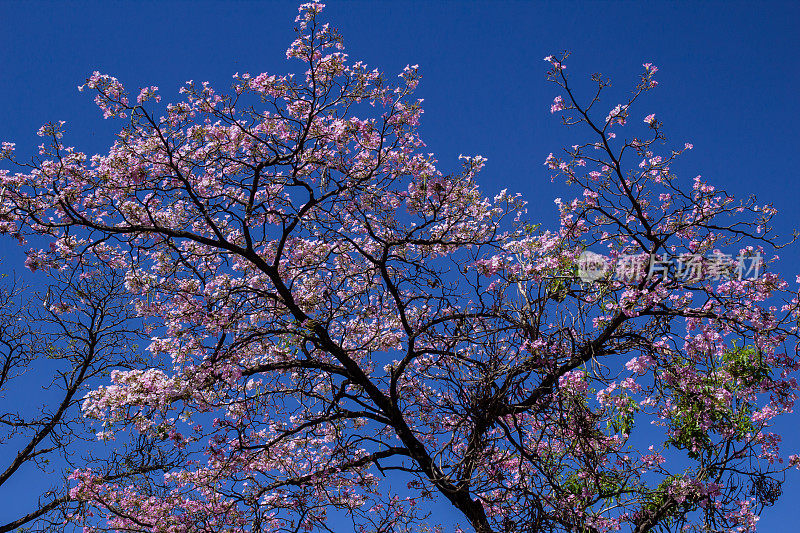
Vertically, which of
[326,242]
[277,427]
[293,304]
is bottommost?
[277,427]

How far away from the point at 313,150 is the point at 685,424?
22.1ft

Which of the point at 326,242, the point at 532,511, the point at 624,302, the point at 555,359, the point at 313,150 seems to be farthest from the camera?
the point at 326,242

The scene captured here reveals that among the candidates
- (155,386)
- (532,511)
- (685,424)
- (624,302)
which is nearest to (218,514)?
(155,386)

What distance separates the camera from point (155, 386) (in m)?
8.22

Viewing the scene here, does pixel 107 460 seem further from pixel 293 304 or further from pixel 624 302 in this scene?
pixel 624 302

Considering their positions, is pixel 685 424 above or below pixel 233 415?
below

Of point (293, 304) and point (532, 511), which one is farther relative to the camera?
point (293, 304)

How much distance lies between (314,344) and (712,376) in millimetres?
5822

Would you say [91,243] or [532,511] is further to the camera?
[91,243]

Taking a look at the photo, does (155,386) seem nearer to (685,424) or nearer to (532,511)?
(532,511)

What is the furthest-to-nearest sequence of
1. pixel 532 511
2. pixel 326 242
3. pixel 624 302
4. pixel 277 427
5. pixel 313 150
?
pixel 326 242 < pixel 277 427 < pixel 313 150 < pixel 624 302 < pixel 532 511

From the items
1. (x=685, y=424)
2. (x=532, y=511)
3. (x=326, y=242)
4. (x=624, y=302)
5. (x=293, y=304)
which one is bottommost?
(x=532, y=511)

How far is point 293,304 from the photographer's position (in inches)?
344

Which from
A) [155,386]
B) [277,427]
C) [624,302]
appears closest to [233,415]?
[277,427]
